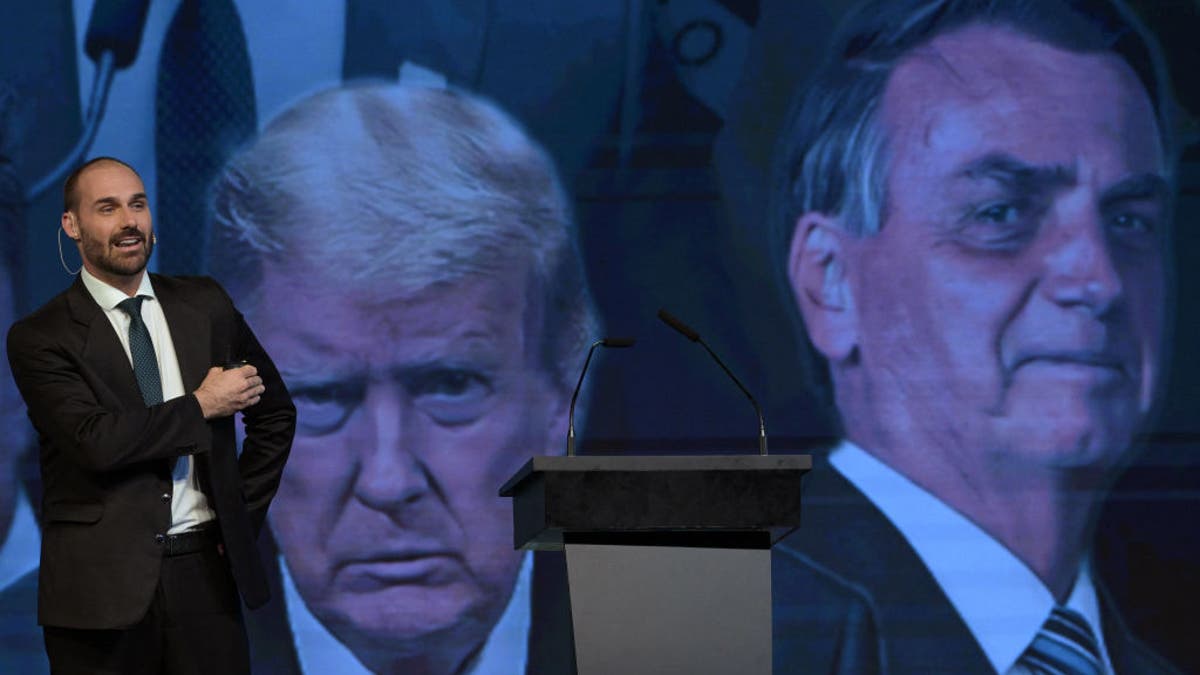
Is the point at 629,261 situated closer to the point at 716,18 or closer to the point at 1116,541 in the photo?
the point at 716,18

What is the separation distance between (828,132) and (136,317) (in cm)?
254

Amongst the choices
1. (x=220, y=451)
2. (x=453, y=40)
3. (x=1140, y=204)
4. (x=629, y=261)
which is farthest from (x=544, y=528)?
(x=1140, y=204)

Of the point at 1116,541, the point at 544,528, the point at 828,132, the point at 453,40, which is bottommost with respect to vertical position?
the point at 1116,541

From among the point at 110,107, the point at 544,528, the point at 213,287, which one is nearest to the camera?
the point at 544,528

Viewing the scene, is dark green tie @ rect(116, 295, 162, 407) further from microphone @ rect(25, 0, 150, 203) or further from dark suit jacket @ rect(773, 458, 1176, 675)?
dark suit jacket @ rect(773, 458, 1176, 675)

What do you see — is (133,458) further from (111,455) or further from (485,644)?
(485,644)

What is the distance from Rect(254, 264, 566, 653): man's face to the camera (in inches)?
188

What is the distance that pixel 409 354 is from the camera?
190 inches

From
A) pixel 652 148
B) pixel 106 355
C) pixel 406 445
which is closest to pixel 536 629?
pixel 406 445

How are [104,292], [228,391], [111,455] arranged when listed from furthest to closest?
[104,292] < [228,391] < [111,455]

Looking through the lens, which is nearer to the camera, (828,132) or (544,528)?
(544,528)

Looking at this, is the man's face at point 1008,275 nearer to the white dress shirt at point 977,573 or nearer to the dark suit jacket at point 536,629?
the white dress shirt at point 977,573

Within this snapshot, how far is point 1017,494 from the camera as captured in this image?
16.0ft

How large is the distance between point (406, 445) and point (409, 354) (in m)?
0.29
